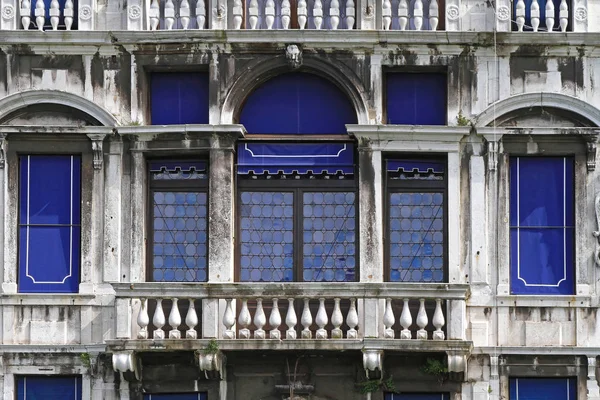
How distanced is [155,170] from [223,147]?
1197mm

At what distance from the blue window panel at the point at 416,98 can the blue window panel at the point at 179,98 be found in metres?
2.89

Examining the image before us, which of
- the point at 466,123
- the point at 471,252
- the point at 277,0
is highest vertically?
the point at 277,0

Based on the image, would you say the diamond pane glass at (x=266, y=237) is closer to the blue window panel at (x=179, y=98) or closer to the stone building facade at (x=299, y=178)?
the stone building facade at (x=299, y=178)

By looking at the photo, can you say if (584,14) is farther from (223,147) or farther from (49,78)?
(49,78)

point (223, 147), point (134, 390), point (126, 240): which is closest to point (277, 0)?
point (223, 147)

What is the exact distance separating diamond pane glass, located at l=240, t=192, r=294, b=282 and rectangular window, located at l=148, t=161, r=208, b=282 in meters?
0.62

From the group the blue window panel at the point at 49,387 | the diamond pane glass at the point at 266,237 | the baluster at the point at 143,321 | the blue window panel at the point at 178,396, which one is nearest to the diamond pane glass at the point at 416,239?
the diamond pane glass at the point at 266,237

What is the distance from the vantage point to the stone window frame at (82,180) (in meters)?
31.0

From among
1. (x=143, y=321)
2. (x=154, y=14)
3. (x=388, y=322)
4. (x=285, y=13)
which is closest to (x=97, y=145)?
(x=154, y=14)

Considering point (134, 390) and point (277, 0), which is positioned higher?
point (277, 0)

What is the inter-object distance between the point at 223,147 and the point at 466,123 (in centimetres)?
374

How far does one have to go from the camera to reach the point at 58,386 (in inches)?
1216

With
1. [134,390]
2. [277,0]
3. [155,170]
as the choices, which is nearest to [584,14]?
[277,0]

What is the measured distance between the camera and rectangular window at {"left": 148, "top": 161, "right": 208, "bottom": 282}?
31.0 m
